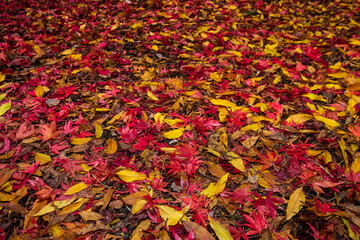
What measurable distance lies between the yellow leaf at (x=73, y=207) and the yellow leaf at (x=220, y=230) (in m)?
0.72

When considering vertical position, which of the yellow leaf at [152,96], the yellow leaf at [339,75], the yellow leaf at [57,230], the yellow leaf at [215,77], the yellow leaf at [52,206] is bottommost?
the yellow leaf at [57,230]

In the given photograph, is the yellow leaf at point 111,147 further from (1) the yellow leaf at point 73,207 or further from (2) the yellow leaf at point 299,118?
(2) the yellow leaf at point 299,118

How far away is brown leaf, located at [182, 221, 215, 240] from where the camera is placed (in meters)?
0.98

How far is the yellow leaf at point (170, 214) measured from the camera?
1017 mm

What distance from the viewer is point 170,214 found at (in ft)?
3.48

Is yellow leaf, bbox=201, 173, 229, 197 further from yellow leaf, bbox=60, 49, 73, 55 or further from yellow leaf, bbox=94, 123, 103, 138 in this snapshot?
yellow leaf, bbox=60, 49, 73, 55

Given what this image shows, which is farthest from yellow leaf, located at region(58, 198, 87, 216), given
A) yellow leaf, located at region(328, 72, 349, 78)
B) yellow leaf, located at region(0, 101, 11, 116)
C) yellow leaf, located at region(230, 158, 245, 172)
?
yellow leaf, located at region(328, 72, 349, 78)

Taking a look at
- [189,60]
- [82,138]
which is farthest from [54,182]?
[189,60]

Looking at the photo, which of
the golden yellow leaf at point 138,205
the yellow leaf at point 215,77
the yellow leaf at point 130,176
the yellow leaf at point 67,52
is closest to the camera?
the golden yellow leaf at point 138,205

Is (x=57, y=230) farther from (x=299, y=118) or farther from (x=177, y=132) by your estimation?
(x=299, y=118)

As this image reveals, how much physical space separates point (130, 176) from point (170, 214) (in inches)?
13.1

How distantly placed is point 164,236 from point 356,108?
177cm

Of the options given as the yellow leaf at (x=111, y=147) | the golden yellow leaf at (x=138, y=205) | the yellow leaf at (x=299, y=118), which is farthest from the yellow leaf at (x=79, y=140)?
the yellow leaf at (x=299, y=118)

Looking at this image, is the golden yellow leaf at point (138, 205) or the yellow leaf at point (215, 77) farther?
the yellow leaf at point (215, 77)
